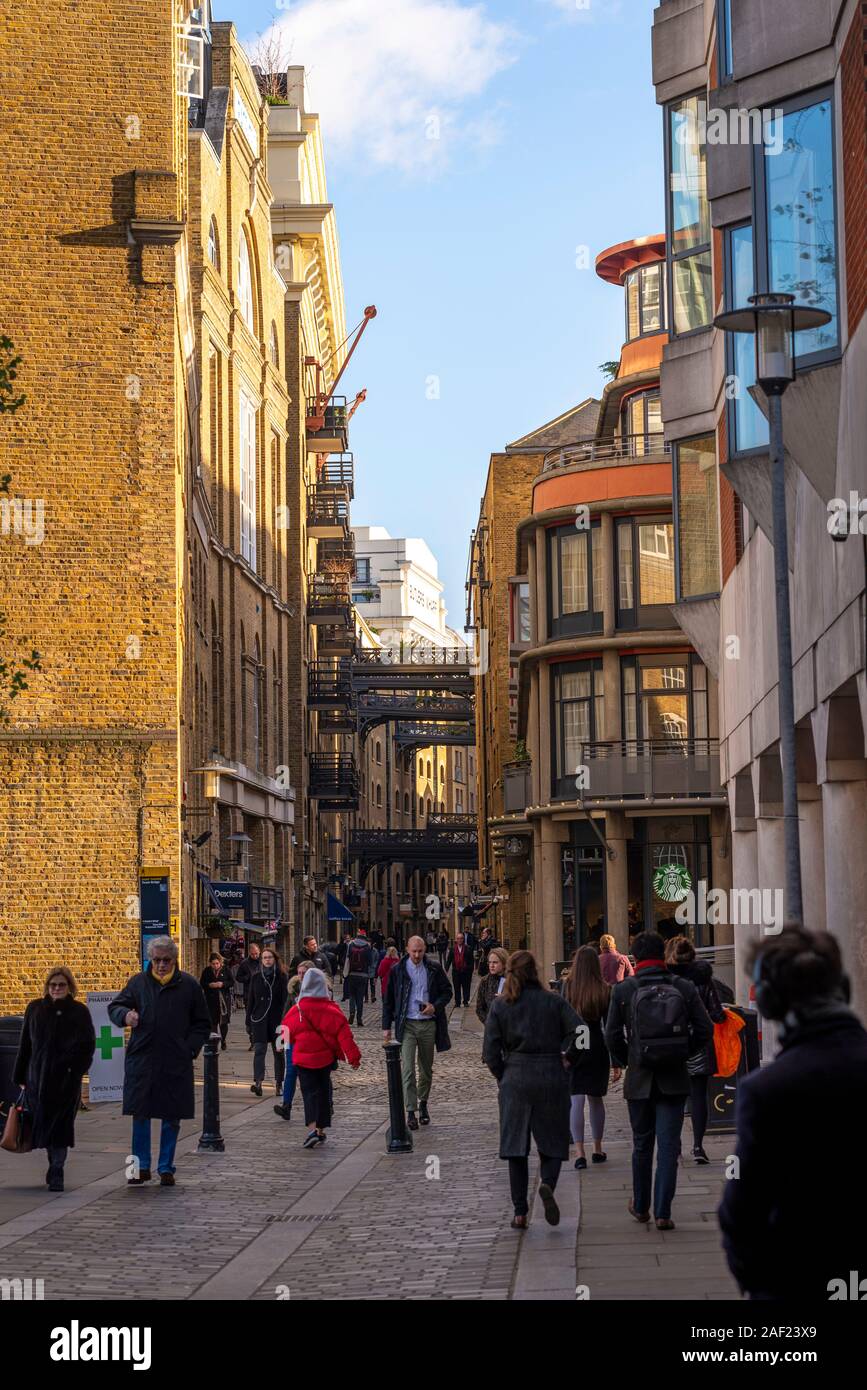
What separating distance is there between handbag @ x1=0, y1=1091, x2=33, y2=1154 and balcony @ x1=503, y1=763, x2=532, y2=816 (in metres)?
30.6

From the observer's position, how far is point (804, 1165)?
15.1ft

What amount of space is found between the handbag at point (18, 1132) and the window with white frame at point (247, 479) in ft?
105

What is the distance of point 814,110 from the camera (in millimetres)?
14281

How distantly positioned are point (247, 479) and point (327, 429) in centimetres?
1719

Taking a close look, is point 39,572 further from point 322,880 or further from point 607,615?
point 322,880

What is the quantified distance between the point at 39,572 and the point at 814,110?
15.1 meters

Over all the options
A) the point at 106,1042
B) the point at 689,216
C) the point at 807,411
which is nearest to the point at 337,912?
the point at 689,216

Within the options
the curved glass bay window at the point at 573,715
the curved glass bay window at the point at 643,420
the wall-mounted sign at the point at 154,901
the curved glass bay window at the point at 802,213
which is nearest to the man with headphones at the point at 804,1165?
the curved glass bay window at the point at 802,213

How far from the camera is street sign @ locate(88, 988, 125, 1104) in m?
18.3

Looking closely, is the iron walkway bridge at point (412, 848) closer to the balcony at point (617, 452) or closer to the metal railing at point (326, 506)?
the metal railing at point (326, 506)

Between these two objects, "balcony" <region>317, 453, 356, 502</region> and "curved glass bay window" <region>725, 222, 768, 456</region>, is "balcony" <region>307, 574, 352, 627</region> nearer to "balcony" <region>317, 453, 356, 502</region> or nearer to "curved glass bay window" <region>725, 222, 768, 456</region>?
"balcony" <region>317, 453, 356, 502</region>

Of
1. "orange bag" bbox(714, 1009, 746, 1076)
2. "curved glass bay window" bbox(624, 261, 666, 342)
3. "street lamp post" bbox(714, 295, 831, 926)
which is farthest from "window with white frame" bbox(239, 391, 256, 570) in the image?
"street lamp post" bbox(714, 295, 831, 926)

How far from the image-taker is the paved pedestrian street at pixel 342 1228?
30.4 ft
